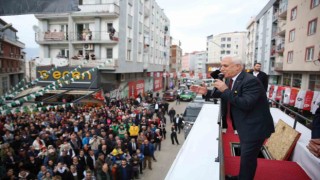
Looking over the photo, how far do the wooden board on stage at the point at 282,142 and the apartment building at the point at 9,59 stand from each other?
3905cm

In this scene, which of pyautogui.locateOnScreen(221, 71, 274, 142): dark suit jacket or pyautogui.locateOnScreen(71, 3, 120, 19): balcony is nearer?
pyautogui.locateOnScreen(221, 71, 274, 142): dark suit jacket

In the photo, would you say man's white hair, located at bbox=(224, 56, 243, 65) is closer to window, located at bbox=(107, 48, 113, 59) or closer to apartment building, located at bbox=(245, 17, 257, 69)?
window, located at bbox=(107, 48, 113, 59)

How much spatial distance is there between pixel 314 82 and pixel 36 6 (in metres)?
21.5

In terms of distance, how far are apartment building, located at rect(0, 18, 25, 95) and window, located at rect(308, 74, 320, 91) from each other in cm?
4026

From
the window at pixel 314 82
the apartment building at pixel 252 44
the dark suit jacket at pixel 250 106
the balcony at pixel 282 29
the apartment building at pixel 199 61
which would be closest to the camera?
the dark suit jacket at pixel 250 106

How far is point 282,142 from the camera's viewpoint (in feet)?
14.5

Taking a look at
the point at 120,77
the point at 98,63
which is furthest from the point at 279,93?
the point at 120,77

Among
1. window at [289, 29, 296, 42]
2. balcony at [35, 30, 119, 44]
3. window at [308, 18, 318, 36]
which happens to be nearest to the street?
balcony at [35, 30, 119, 44]

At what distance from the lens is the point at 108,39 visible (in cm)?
2212

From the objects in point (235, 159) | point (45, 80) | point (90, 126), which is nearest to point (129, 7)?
point (45, 80)

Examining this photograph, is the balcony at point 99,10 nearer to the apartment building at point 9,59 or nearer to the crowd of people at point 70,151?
the crowd of people at point 70,151

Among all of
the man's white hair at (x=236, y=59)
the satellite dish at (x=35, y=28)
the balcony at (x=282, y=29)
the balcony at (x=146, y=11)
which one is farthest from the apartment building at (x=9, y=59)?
the balcony at (x=282, y=29)

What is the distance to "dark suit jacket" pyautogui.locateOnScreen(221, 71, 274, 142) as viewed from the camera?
238 centimetres

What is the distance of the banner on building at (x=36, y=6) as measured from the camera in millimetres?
6374
